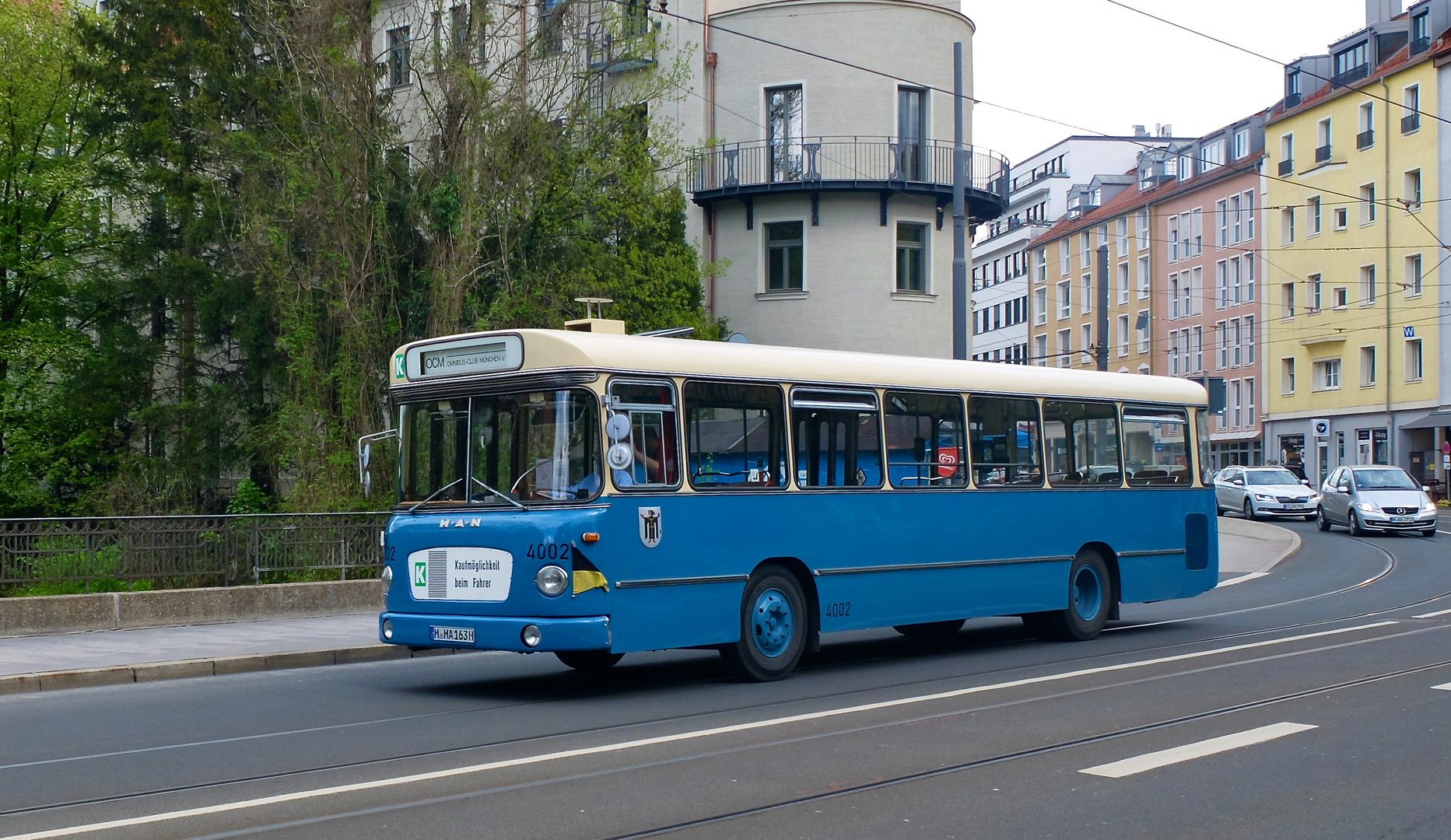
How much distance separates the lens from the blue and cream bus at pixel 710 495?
11.0 m

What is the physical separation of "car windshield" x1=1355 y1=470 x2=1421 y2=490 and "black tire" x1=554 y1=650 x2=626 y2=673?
2951cm

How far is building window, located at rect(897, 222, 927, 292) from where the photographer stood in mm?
35156

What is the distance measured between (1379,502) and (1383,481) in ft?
3.57

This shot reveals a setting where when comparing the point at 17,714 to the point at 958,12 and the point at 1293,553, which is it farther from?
the point at 958,12

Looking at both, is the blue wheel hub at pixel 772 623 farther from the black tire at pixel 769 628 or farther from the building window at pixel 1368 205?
the building window at pixel 1368 205

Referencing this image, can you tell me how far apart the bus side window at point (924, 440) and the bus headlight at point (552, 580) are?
363 cm

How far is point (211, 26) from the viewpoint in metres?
31.3

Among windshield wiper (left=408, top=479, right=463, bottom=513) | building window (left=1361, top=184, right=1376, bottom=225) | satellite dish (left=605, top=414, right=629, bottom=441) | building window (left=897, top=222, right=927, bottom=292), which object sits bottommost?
windshield wiper (left=408, top=479, right=463, bottom=513)

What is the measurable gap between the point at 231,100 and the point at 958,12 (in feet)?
53.8

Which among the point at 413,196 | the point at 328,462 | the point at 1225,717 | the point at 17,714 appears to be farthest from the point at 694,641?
the point at 413,196

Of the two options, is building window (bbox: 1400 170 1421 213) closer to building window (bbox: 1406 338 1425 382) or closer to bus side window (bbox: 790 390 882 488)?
building window (bbox: 1406 338 1425 382)

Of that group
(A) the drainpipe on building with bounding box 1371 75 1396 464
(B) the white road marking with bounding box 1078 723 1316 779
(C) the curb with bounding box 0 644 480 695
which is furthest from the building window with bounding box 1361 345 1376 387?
(B) the white road marking with bounding box 1078 723 1316 779

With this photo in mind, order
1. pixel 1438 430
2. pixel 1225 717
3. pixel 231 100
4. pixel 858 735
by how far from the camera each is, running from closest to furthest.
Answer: pixel 858 735, pixel 1225 717, pixel 231 100, pixel 1438 430

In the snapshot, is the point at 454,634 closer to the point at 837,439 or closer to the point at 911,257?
the point at 837,439
